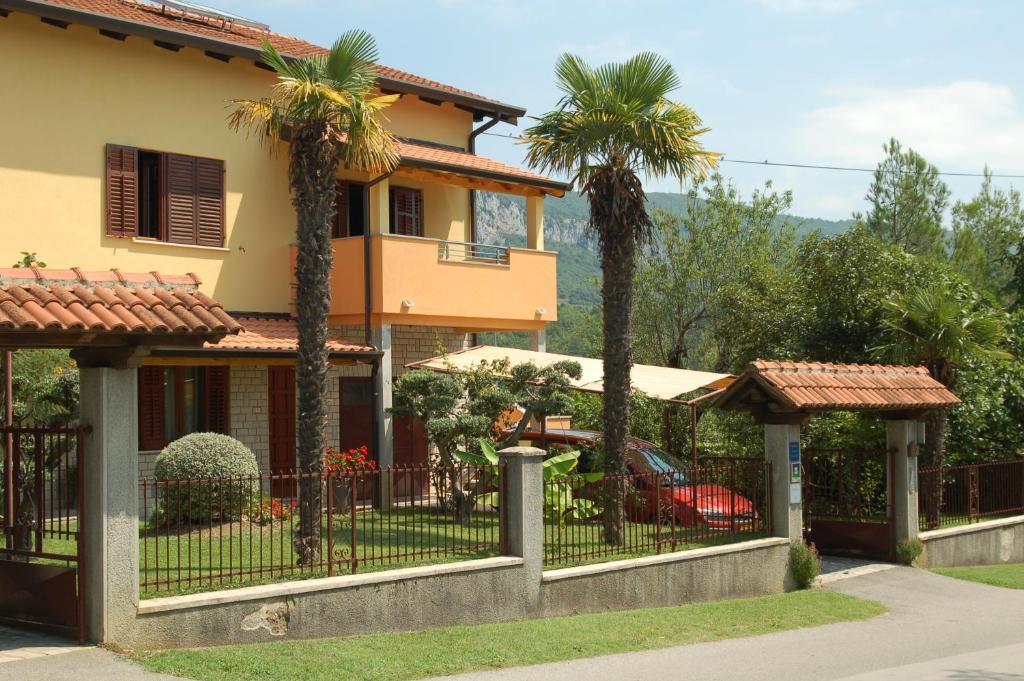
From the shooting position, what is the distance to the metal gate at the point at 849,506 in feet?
54.3

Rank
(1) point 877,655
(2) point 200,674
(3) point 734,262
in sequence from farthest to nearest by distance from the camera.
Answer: (3) point 734,262
(1) point 877,655
(2) point 200,674

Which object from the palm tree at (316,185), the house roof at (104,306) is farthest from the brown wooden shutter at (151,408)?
the house roof at (104,306)

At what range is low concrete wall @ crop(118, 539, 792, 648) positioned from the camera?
31.5ft

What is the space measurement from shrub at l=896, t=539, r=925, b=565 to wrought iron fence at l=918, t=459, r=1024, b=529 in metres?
1.95

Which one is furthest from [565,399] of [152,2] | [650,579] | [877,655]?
[152,2]

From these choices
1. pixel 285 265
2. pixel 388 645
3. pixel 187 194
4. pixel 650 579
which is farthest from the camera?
pixel 285 265

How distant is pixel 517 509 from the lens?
39.5ft

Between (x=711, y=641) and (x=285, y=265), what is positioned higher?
(x=285, y=265)

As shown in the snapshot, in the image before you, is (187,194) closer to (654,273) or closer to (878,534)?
(878,534)

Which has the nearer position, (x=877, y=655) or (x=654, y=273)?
(x=877, y=655)

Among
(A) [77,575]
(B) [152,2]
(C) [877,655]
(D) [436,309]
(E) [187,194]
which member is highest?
(B) [152,2]

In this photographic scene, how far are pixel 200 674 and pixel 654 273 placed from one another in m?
35.1

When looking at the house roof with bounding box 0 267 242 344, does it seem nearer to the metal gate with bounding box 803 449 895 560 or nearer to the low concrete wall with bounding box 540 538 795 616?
the low concrete wall with bounding box 540 538 795 616

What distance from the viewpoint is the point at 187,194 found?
18516 millimetres
